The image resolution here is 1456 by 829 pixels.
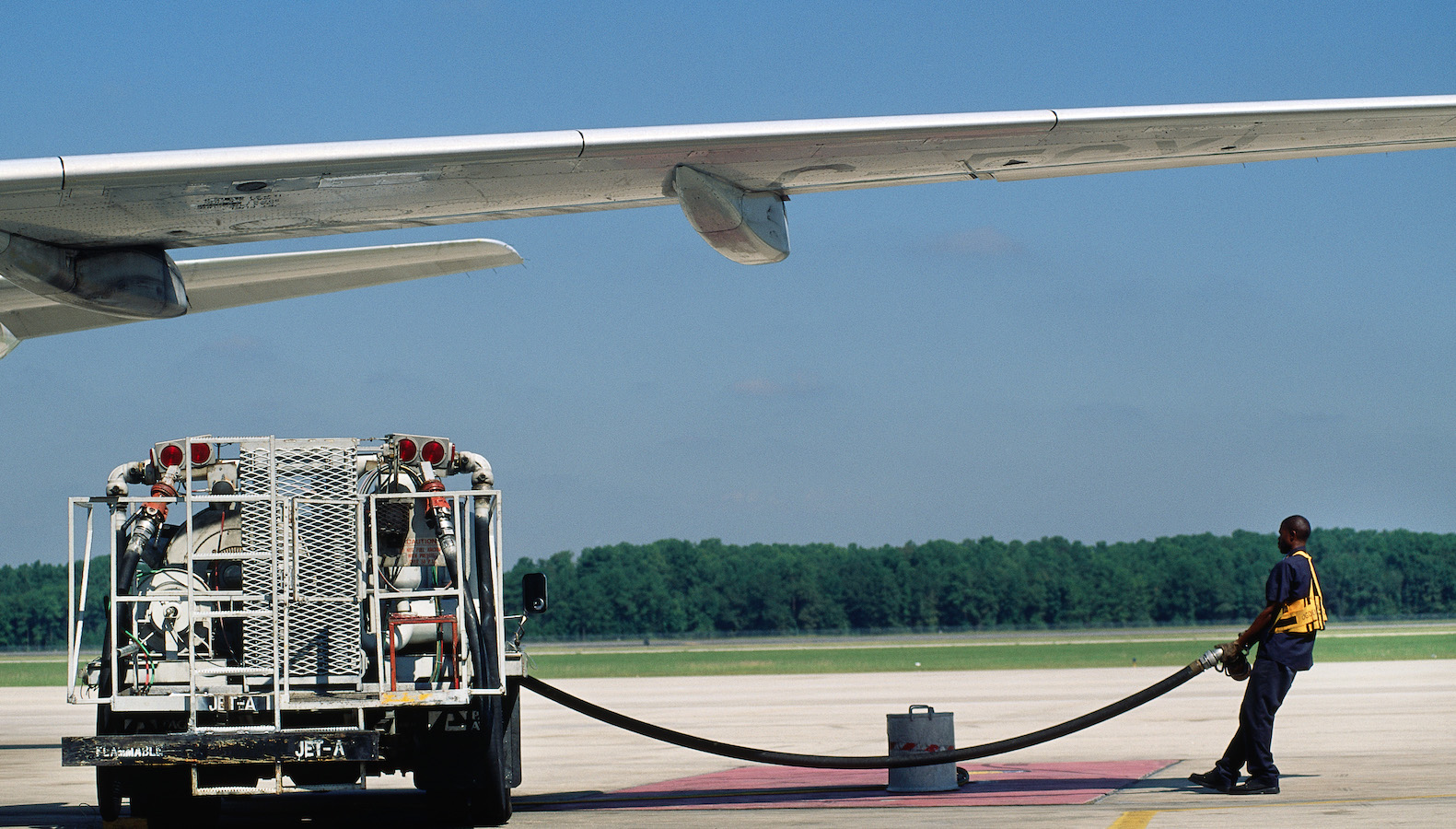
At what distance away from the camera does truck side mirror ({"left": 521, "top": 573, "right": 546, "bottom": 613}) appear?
10281 millimetres

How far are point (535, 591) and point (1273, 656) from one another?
5.32 meters

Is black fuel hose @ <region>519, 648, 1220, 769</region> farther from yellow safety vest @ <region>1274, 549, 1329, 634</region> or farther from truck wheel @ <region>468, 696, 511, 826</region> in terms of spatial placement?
truck wheel @ <region>468, 696, 511, 826</region>

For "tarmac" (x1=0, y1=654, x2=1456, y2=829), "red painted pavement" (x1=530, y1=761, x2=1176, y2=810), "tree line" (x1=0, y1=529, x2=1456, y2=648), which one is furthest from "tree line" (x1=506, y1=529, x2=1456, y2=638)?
"red painted pavement" (x1=530, y1=761, x2=1176, y2=810)

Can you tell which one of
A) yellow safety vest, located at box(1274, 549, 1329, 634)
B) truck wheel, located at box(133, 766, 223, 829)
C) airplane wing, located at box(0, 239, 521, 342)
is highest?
airplane wing, located at box(0, 239, 521, 342)

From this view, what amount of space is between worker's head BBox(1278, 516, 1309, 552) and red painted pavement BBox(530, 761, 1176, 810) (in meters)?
2.27

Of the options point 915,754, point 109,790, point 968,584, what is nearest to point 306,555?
point 109,790

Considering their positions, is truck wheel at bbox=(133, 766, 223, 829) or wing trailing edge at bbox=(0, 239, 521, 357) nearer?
truck wheel at bbox=(133, 766, 223, 829)

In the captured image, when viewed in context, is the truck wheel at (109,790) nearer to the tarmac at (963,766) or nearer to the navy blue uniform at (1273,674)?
the tarmac at (963,766)

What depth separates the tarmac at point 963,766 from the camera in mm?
9562

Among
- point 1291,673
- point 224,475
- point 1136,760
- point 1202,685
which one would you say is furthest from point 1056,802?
point 1202,685

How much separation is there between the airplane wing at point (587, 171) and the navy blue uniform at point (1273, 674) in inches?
128

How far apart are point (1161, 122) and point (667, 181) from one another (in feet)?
8.90

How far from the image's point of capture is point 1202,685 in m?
26.0

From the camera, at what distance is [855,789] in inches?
451
